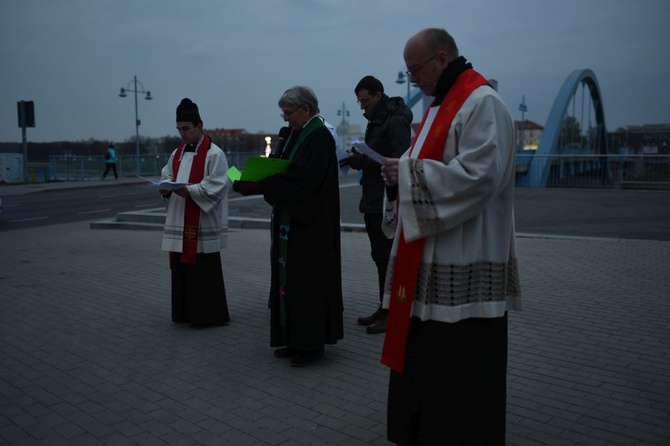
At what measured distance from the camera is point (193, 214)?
5.83 m

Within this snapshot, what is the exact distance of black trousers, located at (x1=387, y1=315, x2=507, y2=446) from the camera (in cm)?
289

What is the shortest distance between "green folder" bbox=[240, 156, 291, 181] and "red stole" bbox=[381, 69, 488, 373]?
1767 mm

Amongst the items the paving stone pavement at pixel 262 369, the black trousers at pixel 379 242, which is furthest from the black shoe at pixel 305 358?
the black trousers at pixel 379 242

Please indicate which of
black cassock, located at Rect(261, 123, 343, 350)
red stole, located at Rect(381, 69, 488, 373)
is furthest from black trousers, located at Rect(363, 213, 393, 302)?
Answer: red stole, located at Rect(381, 69, 488, 373)

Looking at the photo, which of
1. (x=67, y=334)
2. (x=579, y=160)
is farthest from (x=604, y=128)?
(x=67, y=334)

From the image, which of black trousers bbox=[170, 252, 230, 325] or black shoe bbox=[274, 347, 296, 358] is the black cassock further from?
black trousers bbox=[170, 252, 230, 325]

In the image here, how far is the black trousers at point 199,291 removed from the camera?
5797 mm

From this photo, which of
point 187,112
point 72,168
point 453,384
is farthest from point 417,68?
point 72,168

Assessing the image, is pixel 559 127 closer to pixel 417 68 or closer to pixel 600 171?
pixel 600 171

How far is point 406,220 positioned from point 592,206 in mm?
15194

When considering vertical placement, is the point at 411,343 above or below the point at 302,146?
below

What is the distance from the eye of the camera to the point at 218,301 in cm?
584

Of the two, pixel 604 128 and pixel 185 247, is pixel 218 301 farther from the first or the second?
pixel 604 128

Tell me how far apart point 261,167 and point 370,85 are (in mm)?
1527
